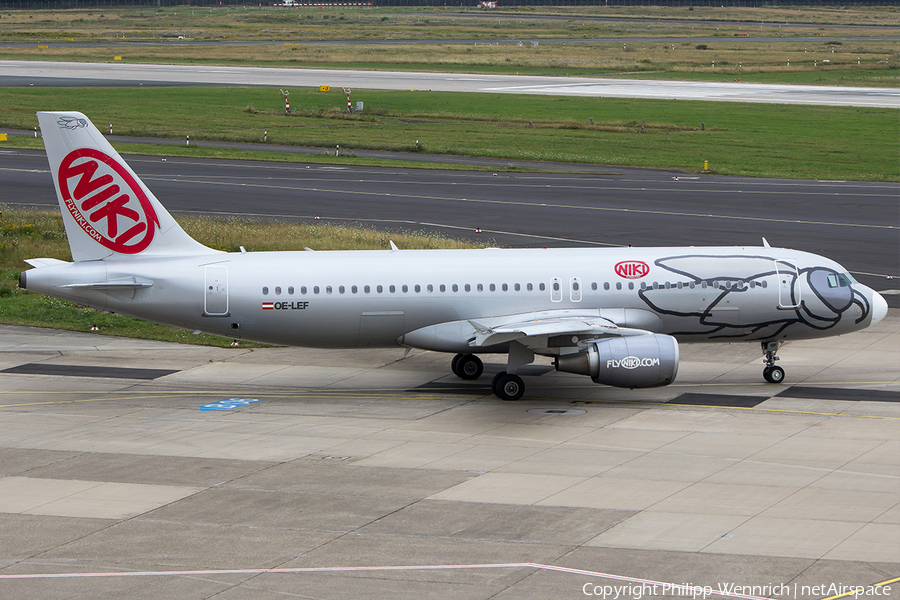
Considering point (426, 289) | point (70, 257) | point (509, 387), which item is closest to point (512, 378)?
point (509, 387)

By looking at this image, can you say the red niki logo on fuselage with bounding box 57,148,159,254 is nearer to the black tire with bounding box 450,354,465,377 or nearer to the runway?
the black tire with bounding box 450,354,465,377

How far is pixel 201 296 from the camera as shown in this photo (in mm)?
33031

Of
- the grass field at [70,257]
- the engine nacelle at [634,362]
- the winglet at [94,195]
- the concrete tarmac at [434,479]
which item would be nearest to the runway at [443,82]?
the grass field at [70,257]

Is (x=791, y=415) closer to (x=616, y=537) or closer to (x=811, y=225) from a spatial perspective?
(x=616, y=537)

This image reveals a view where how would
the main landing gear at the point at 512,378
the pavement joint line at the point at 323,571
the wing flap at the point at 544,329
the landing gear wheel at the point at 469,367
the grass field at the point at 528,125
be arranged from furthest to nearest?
the grass field at the point at 528,125 → the landing gear wheel at the point at 469,367 → the main landing gear at the point at 512,378 → the wing flap at the point at 544,329 → the pavement joint line at the point at 323,571

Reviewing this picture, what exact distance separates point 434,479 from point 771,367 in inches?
583

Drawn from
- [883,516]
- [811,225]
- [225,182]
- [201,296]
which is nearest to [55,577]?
[201,296]

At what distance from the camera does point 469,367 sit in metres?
36.3

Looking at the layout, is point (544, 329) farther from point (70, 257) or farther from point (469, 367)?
point (70, 257)

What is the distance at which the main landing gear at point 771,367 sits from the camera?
35.5 metres

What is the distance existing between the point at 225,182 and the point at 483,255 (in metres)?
42.3

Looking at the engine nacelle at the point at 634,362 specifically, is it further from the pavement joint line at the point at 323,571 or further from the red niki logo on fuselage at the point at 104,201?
the red niki logo on fuselage at the point at 104,201

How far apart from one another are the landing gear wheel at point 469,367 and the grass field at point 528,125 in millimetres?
48276

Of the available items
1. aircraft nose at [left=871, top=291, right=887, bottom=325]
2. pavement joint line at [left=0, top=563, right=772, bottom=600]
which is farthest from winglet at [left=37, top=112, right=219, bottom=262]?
aircraft nose at [left=871, top=291, right=887, bottom=325]
